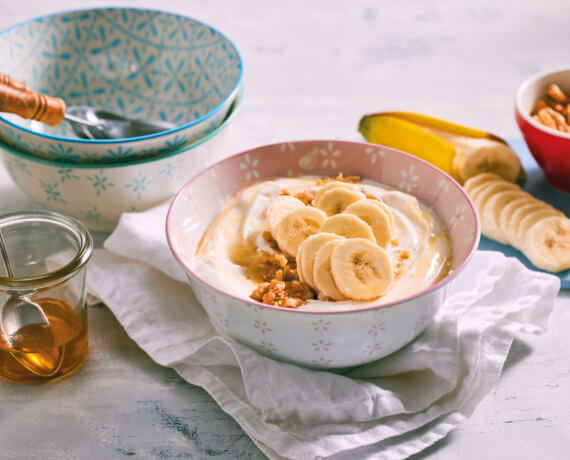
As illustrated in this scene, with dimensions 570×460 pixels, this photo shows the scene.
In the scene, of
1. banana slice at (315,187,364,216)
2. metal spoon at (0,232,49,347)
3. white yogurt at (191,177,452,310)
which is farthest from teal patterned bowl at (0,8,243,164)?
metal spoon at (0,232,49,347)

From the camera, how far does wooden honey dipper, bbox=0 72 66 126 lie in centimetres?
161

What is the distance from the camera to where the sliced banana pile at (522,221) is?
1.71m

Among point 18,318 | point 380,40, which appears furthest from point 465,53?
point 18,318

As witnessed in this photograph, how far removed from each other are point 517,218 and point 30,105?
1225mm

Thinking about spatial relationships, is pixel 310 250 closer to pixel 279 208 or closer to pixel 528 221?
pixel 279 208

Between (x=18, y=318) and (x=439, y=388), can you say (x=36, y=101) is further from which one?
(x=439, y=388)

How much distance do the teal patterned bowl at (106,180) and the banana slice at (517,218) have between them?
778 millimetres

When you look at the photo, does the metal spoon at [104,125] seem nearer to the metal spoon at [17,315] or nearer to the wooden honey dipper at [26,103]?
the wooden honey dipper at [26,103]

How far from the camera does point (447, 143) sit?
2059mm

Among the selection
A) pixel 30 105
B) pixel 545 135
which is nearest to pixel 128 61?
pixel 30 105

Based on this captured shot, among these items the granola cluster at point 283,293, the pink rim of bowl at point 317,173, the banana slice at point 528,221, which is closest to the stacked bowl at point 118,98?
the pink rim of bowl at point 317,173

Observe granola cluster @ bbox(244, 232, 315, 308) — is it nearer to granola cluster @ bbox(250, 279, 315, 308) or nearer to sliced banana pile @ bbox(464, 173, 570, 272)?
granola cluster @ bbox(250, 279, 315, 308)

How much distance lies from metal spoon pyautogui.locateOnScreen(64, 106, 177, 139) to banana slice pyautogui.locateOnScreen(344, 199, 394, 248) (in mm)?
721

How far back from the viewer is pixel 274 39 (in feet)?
10.2
